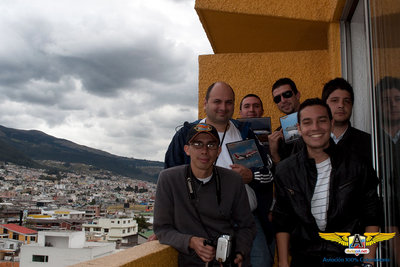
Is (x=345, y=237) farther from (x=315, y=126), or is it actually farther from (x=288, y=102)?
(x=288, y=102)

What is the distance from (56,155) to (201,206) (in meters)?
159

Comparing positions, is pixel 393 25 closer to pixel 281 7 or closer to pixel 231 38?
pixel 281 7

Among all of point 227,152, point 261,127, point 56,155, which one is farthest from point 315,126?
point 56,155

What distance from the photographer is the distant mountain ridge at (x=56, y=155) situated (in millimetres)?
113625

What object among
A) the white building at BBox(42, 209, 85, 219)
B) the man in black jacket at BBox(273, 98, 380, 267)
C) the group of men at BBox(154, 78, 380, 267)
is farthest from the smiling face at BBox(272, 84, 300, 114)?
the white building at BBox(42, 209, 85, 219)

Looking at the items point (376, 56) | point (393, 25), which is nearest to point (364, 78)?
point (376, 56)

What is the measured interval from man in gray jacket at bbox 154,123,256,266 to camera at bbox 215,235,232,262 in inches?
8.6

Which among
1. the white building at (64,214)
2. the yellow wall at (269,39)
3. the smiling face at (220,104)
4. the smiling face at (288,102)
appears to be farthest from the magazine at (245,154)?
the white building at (64,214)

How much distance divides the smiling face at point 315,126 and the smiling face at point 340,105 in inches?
18.4

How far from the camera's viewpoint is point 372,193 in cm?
187

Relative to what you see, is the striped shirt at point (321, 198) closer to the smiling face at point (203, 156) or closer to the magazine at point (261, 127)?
the smiling face at point (203, 156)

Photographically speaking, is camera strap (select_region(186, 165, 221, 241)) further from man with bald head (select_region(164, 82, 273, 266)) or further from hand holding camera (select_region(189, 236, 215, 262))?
man with bald head (select_region(164, 82, 273, 266))

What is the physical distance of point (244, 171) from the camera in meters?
2.62

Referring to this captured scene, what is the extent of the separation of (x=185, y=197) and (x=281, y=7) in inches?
135
